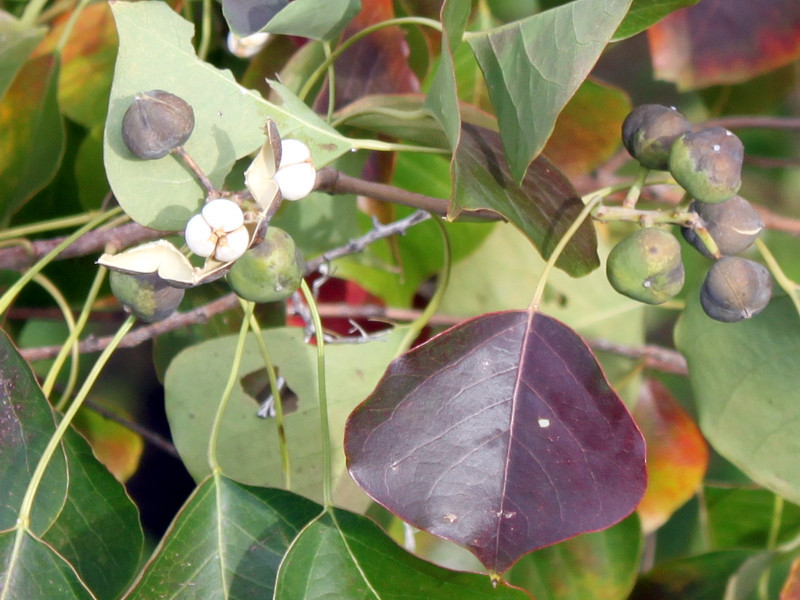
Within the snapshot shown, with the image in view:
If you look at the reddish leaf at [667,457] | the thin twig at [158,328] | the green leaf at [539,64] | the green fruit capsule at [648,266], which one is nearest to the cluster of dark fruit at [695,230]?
the green fruit capsule at [648,266]

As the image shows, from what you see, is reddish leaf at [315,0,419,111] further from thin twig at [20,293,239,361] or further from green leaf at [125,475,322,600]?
green leaf at [125,475,322,600]

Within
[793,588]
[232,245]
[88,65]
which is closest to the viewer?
[232,245]

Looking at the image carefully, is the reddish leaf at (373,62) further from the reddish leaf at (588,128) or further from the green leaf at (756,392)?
the green leaf at (756,392)

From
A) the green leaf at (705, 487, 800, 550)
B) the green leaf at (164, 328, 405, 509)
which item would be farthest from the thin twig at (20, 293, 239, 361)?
the green leaf at (705, 487, 800, 550)

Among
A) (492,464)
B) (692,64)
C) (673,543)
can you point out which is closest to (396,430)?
(492,464)

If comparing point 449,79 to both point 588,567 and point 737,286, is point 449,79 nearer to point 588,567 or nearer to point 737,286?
point 737,286

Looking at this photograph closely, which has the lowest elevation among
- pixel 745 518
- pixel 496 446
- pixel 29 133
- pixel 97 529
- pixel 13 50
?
pixel 745 518

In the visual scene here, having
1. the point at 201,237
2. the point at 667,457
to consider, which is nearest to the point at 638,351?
the point at 667,457
